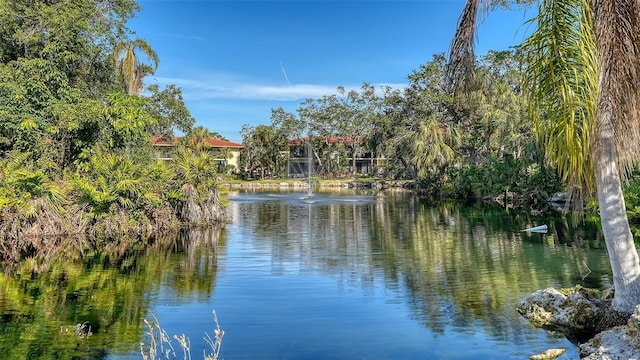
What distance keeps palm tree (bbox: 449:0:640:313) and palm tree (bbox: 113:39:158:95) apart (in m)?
26.4

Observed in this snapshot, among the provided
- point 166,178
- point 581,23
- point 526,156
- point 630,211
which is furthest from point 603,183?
point 526,156

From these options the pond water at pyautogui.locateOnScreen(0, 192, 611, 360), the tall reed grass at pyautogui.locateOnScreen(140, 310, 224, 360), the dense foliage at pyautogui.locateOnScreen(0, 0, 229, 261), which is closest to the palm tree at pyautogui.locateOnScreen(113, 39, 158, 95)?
the dense foliage at pyautogui.locateOnScreen(0, 0, 229, 261)

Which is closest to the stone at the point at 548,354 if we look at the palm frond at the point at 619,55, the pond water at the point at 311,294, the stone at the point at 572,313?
the pond water at the point at 311,294

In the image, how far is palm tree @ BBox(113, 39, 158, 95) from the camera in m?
30.6

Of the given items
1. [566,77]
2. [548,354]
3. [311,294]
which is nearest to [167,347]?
[311,294]

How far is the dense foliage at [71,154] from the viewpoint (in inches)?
747

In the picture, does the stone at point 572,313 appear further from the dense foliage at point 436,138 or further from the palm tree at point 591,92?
the dense foliage at point 436,138

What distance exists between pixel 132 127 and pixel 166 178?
9.04ft

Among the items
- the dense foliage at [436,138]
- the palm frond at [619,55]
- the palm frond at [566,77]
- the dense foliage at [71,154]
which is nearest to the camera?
the palm frond at [619,55]

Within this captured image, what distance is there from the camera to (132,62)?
101 feet

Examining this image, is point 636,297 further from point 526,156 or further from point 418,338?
point 526,156

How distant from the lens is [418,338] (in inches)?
362

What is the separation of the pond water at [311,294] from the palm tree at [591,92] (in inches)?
85.7

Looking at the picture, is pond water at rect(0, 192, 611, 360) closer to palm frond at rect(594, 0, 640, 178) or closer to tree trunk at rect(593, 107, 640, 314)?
tree trunk at rect(593, 107, 640, 314)
